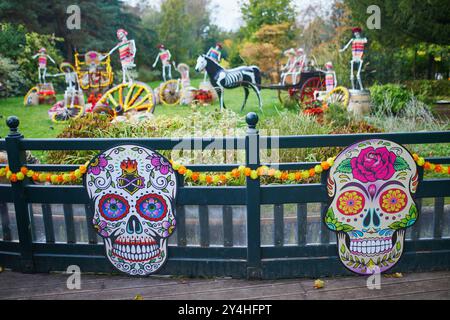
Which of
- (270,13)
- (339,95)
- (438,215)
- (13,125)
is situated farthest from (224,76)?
(270,13)

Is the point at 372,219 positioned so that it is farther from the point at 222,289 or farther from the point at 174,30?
the point at 174,30

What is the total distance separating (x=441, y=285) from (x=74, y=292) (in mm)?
2423

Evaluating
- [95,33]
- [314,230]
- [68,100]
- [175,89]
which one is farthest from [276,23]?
[314,230]

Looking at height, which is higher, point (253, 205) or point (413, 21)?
point (413, 21)

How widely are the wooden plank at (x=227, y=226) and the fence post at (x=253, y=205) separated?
0.42 feet

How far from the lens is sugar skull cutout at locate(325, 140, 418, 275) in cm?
272

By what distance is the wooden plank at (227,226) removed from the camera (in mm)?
2867

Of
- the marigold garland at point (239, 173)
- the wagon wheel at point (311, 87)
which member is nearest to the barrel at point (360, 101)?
the wagon wheel at point (311, 87)

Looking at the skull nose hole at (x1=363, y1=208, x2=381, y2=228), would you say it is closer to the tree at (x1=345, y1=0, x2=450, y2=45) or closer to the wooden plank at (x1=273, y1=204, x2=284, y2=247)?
the wooden plank at (x1=273, y1=204, x2=284, y2=247)

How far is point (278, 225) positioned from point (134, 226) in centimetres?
99

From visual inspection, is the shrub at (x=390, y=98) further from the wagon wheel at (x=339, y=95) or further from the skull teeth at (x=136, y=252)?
the skull teeth at (x=136, y=252)

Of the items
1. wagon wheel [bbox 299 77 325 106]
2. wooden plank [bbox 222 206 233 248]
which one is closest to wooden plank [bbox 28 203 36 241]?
wooden plank [bbox 222 206 233 248]

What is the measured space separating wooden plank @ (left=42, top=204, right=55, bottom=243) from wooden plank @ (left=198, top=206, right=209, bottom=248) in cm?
109

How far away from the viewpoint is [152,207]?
2826 millimetres
